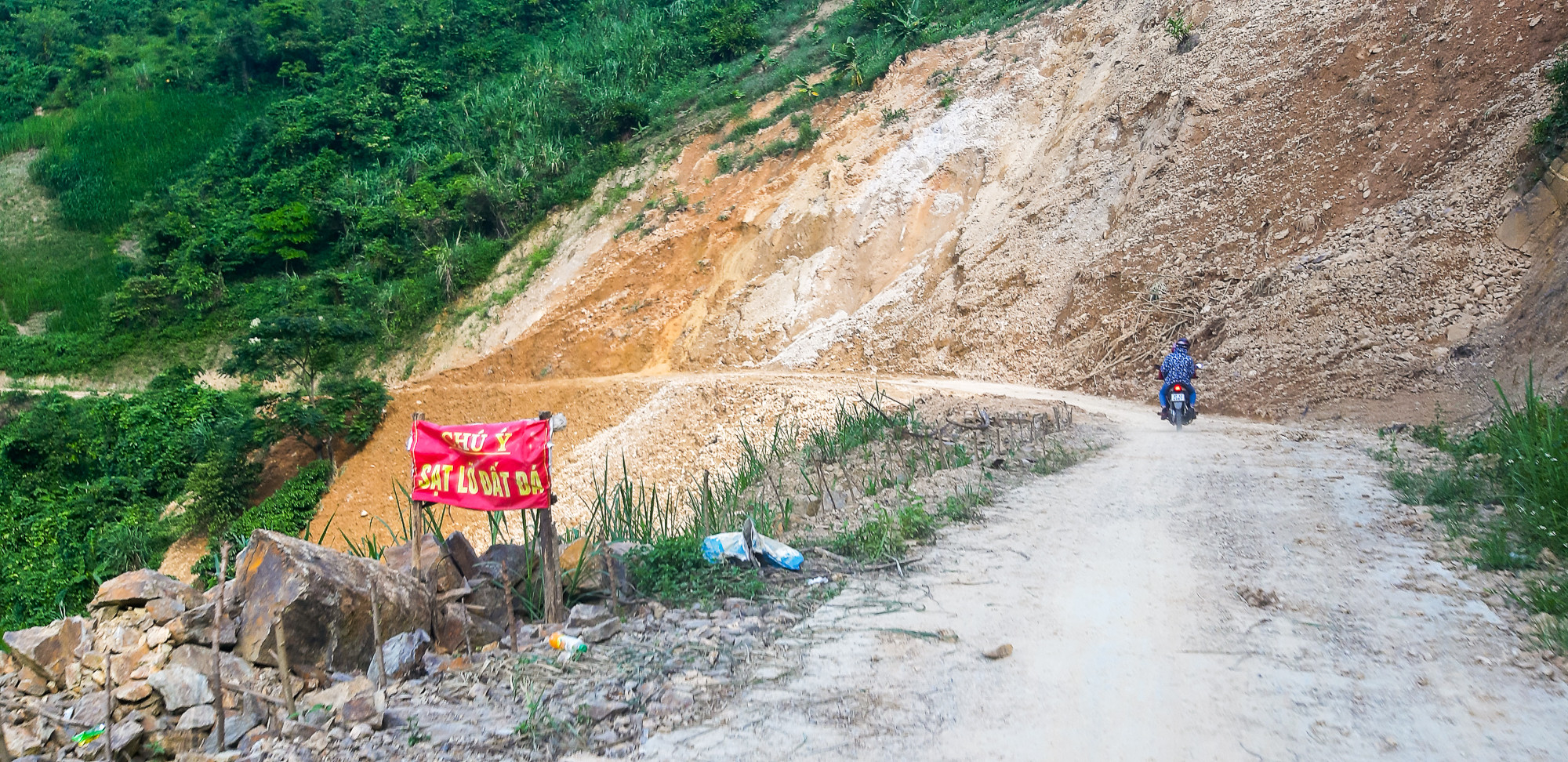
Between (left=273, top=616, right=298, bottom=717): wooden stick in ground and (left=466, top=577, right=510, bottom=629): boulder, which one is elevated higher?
(left=273, top=616, right=298, bottom=717): wooden stick in ground

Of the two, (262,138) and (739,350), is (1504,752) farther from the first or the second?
(262,138)

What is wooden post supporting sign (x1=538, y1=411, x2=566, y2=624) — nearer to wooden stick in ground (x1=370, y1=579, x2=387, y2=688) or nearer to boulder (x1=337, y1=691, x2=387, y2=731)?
wooden stick in ground (x1=370, y1=579, x2=387, y2=688)

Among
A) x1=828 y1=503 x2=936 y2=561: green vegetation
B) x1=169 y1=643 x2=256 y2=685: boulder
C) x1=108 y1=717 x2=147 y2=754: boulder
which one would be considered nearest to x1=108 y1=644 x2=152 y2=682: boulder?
x1=169 y1=643 x2=256 y2=685: boulder

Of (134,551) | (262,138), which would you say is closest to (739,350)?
(134,551)

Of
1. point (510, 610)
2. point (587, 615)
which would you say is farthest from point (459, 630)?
point (587, 615)

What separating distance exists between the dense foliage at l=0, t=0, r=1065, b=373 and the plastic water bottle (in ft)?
63.1

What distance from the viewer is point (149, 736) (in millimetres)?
3555

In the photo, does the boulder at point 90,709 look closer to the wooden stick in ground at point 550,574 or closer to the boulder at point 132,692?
the boulder at point 132,692

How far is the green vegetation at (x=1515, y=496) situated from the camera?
13.0 feet

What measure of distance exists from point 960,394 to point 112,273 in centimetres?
3334

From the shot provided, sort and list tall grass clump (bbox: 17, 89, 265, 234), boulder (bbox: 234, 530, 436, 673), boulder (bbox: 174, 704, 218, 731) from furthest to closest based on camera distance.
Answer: tall grass clump (bbox: 17, 89, 265, 234)
boulder (bbox: 234, 530, 436, 673)
boulder (bbox: 174, 704, 218, 731)

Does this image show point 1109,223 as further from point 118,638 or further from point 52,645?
point 52,645

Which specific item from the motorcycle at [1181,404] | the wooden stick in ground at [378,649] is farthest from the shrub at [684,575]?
the motorcycle at [1181,404]

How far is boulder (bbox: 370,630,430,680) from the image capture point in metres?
4.06
